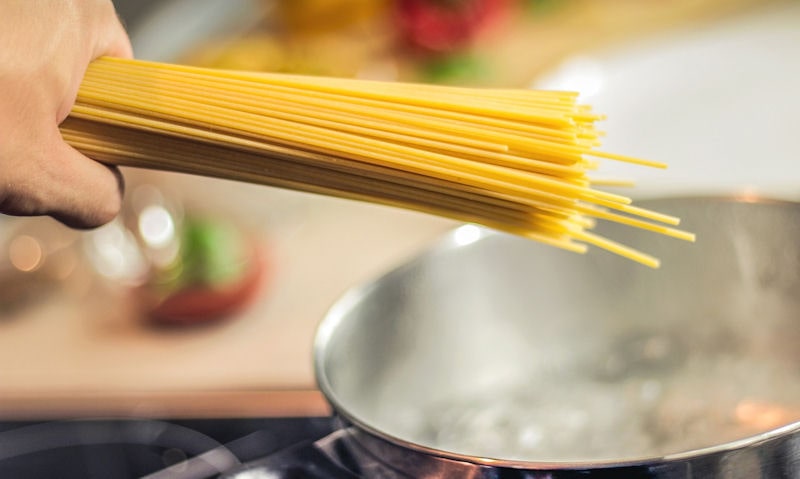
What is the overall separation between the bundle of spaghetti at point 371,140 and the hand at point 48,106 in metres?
0.02

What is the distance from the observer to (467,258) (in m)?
0.58

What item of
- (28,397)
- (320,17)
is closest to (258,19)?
(320,17)

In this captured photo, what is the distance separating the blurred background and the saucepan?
195 mm

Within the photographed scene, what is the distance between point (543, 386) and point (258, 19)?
1209 millimetres

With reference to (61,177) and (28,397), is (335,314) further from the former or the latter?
(28,397)

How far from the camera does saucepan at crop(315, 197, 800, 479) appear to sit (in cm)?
53

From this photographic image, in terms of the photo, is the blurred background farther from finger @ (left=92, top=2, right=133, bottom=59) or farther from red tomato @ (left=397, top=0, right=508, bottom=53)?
finger @ (left=92, top=2, right=133, bottom=59)

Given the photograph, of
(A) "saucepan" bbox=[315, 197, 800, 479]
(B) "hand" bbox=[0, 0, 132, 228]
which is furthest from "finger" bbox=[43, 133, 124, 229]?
(A) "saucepan" bbox=[315, 197, 800, 479]

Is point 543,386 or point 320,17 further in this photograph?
point 320,17

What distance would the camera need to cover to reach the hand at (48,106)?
1.27 feet

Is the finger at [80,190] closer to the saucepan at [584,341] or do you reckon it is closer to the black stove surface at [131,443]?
the saucepan at [584,341]

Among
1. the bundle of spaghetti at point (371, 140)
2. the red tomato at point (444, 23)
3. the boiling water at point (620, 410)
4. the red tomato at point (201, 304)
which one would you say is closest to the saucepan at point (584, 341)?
the boiling water at point (620, 410)

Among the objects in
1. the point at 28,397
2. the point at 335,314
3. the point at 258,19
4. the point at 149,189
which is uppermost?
the point at 258,19

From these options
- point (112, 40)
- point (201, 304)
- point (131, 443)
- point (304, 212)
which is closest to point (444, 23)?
point (304, 212)
